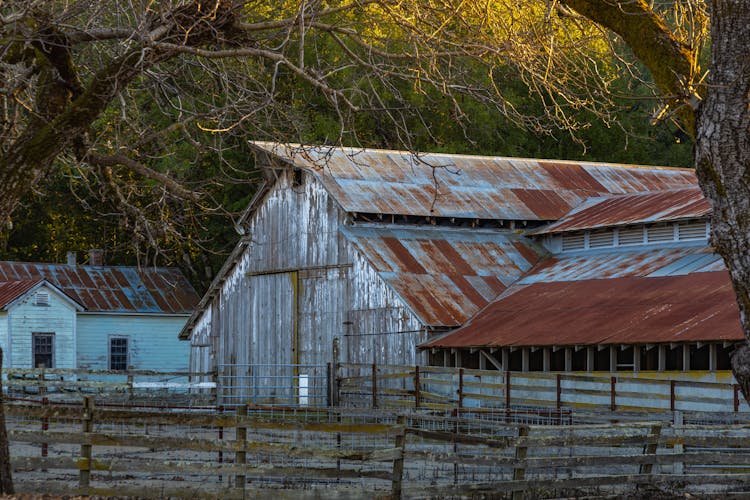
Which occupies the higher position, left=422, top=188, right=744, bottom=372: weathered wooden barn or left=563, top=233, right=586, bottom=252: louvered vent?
left=563, top=233, right=586, bottom=252: louvered vent

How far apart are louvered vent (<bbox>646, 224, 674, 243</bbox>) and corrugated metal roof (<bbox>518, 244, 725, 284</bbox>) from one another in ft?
1.13

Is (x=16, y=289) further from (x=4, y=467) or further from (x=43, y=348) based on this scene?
(x=4, y=467)

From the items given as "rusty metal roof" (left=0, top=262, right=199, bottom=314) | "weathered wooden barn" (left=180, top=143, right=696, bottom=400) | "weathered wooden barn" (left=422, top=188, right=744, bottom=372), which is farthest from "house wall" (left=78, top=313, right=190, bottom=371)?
"weathered wooden barn" (left=422, top=188, right=744, bottom=372)

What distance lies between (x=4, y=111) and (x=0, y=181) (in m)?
3.65

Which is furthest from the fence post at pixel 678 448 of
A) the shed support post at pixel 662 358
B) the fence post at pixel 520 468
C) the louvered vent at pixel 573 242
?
the louvered vent at pixel 573 242

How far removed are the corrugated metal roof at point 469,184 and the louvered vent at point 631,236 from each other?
3.50 meters

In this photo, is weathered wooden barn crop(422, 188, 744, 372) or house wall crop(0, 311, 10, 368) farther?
house wall crop(0, 311, 10, 368)

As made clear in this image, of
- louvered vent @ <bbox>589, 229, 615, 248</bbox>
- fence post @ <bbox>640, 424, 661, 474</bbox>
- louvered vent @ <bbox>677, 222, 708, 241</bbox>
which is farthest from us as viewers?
louvered vent @ <bbox>589, 229, 615, 248</bbox>

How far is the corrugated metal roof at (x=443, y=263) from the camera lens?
31938 mm

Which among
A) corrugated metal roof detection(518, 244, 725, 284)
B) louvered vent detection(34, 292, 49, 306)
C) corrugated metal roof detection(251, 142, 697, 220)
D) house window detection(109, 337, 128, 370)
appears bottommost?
house window detection(109, 337, 128, 370)

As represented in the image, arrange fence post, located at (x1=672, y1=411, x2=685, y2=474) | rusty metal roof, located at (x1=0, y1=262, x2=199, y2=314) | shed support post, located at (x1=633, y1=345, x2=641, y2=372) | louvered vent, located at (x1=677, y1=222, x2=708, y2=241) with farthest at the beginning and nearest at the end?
rusty metal roof, located at (x1=0, y1=262, x2=199, y2=314) → louvered vent, located at (x1=677, y1=222, x2=708, y2=241) → shed support post, located at (x1=633, y1=345, x2=641, y2=372) → fence post, located at (x1=672, y1=411, x2=685, y2=474)

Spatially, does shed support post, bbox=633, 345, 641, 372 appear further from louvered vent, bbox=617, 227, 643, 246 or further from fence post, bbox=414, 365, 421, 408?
louvered vent, bbox=617, 227, 643, 246

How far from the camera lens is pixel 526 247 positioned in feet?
120

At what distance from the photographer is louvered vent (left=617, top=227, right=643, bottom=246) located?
33781mm
